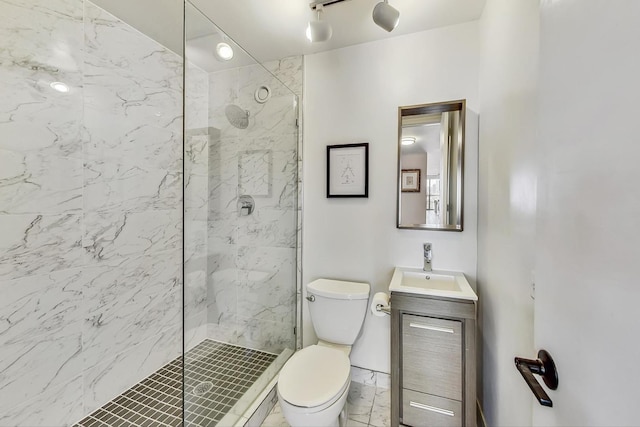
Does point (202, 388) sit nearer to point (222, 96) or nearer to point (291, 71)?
point (222, 96)

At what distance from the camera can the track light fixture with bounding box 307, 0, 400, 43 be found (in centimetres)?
134

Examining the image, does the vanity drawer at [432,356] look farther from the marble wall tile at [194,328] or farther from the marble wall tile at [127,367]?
the marble wall tile at [127,367]

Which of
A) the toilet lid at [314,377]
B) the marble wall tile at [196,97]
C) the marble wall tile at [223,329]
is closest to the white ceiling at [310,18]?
the marble wall tile at [196,97]

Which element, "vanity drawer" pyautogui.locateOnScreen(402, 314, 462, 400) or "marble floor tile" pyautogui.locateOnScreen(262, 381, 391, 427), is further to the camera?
"marble floor tile" pyautogui.locateOnScreen(262, 381, 391, 427)

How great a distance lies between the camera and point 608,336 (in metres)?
0.38

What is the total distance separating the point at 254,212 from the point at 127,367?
1.37 metres

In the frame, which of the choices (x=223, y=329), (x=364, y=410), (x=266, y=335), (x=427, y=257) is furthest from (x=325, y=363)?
(x=427, y=257)

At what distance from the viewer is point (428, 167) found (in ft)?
5.82

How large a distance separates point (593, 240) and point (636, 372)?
19cm

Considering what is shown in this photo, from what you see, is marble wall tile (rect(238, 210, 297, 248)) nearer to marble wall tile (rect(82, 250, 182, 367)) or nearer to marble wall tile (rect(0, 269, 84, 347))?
marble wall tile (rect(82, 250, 182, 367))

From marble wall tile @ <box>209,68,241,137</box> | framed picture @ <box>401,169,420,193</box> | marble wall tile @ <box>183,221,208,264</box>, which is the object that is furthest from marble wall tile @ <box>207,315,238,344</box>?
framed picture @ <box>401,169,420,193</box>

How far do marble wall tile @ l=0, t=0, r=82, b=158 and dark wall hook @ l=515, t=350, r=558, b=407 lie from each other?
223 cm

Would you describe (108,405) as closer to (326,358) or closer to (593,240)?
(326,358)

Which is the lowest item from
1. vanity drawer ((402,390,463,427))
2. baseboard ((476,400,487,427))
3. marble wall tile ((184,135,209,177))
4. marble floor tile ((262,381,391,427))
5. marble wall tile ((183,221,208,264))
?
marble floor tile ((262,381,391,427))
